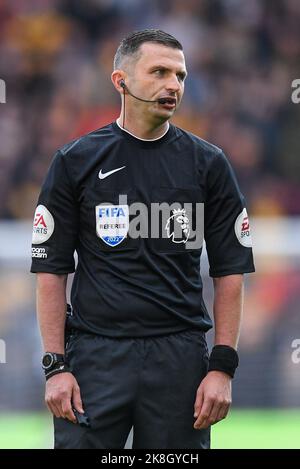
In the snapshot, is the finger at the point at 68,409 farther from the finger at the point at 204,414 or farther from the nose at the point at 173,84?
the nose at the point at 173,84

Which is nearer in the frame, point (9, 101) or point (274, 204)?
point (274, 204)

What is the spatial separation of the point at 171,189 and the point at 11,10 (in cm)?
818

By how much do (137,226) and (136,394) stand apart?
62cm

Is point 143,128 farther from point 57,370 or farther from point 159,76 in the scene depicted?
point 57,370

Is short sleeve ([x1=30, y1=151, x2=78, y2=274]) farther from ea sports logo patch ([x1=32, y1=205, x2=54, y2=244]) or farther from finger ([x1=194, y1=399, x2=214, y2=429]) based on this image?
finger ([x1=194, y1=399, x2=214, y2=429])

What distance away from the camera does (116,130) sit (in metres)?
3.98

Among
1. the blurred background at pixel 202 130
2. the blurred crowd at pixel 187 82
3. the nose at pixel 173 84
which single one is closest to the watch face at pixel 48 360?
the nose at pixel 173 84

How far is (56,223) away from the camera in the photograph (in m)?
3.91

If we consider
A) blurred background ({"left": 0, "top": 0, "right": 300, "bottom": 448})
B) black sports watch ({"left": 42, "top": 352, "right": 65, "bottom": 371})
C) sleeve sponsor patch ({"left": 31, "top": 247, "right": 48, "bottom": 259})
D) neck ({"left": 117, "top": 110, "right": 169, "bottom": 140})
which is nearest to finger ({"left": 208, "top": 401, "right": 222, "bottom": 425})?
black sports watch ({"left": 42, "top": 352, "right": 65, "bottom": 371})

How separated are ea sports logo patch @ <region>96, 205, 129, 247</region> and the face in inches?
15.2
